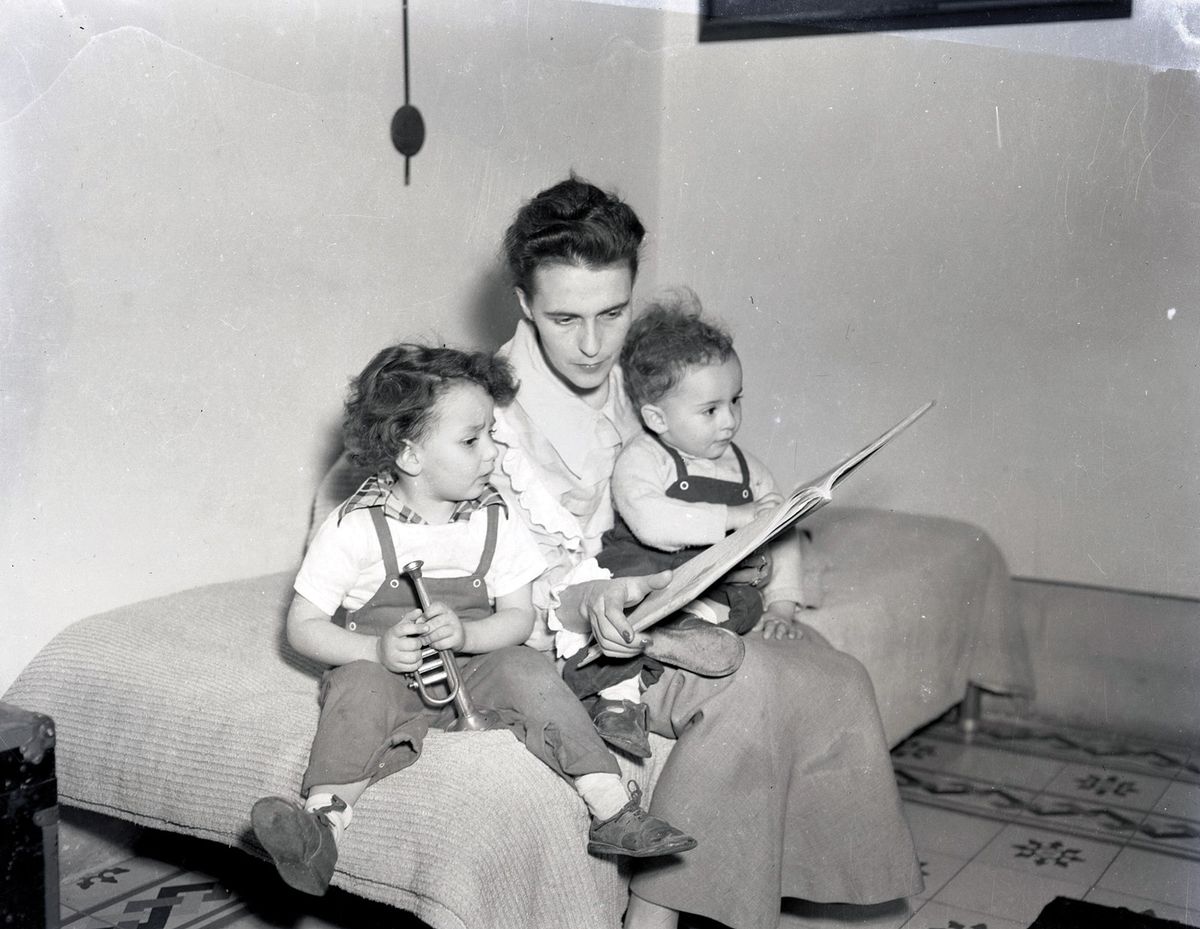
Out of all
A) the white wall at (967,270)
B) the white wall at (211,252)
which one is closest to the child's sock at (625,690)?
the white wall at (211,252)

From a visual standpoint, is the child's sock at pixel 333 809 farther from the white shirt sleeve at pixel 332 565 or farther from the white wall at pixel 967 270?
the white wall at pixel 967 270

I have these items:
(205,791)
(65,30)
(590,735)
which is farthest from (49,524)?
(590,735)

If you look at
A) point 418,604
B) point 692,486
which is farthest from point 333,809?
point 692,486

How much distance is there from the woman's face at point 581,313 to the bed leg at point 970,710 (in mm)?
1487

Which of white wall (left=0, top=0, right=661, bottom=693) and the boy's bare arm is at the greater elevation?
white wall (left=0, top=0, right=661, bottom=693)

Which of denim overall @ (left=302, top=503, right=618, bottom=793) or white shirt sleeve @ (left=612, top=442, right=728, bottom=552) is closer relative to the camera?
denim overall @ (left=302, top=503, right=618, bottom=793)

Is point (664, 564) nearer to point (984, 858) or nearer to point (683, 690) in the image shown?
point (683, 690)

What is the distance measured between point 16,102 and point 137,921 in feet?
4.44

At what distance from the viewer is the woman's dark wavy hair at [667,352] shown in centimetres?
205

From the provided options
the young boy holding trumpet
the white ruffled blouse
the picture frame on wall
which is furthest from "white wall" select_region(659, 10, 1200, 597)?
the young boy holding trumpet

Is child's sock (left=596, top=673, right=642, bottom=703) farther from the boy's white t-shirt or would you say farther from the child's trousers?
the boy's white t-shirt

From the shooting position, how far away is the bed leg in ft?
9.97

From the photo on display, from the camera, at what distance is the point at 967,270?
318 centimetres

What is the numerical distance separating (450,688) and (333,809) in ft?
0.84
